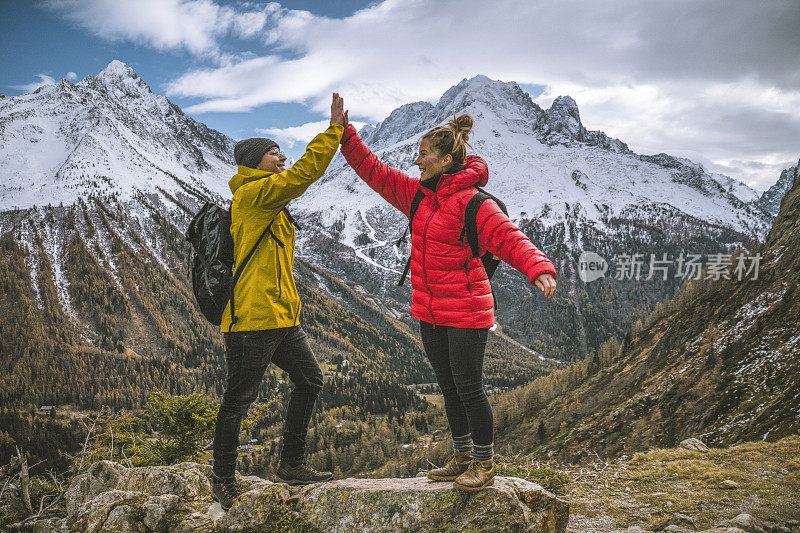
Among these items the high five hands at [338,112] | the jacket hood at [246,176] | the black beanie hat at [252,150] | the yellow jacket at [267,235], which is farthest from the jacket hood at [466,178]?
the black beanie hat at [252,150]

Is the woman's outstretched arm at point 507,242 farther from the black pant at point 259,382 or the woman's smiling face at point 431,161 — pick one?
the black pant at point 259,382

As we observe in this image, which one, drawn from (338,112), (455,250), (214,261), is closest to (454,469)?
(455,250)

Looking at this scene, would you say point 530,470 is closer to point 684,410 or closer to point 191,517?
point 191,517

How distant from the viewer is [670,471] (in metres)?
9.33

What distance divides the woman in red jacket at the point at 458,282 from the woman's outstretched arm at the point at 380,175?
15.7 inches

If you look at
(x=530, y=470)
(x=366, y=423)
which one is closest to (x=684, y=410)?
(x=530, y=470)

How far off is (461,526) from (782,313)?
25.3 metres

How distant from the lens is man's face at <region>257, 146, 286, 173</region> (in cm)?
478

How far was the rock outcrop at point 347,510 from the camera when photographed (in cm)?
420

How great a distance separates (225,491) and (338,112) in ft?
14.5

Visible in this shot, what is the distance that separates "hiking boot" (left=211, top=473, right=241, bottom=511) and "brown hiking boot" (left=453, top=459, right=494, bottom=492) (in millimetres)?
2438

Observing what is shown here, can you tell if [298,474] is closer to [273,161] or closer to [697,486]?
[273,161]

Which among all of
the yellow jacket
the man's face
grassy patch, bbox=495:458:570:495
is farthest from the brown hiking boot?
the man's face

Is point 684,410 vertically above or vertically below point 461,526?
below
